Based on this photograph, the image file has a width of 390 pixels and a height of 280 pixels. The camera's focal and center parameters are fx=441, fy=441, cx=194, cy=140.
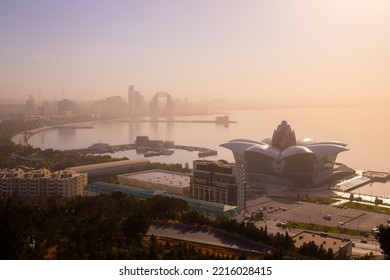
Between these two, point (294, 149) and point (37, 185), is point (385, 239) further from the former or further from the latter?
point (294, 149)

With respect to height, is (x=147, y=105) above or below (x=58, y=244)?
above

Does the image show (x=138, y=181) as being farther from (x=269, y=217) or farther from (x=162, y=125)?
(x=162, y=125)

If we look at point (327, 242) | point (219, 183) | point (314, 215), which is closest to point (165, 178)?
point (219, 183)

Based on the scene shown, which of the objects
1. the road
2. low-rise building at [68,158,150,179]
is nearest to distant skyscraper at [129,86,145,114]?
low-rise building at [68,158,150,179]

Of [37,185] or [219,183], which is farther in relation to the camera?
[37,185]

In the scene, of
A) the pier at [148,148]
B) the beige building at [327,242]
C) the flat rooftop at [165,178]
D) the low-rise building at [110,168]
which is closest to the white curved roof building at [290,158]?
the flat rooftop at [165,178]

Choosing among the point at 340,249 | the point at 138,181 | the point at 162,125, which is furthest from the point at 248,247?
the point at 162,125

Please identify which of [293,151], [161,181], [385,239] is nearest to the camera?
[385,239]

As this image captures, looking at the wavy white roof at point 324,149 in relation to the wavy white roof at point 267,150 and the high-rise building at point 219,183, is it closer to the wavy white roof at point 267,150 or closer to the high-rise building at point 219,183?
the wavy white roof at point 267,150
